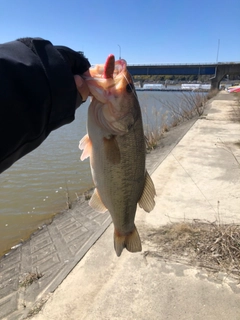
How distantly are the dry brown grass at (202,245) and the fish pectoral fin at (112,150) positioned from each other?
2.02 m

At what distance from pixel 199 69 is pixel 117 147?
57.8 m

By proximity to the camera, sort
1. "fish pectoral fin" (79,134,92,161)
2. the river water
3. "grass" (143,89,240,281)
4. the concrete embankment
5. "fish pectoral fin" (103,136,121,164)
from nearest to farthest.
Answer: "fish pectoral fin" (103,136,121,164), "fish pectoral fin" (79,134,92,161), the concrete embankment, "grass" (143,89,240,281), the river water

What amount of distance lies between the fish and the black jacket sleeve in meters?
0.23

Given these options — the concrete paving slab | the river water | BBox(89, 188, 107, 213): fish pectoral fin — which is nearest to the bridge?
the river water

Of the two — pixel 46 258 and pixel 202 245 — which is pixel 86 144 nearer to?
pixel 202 245

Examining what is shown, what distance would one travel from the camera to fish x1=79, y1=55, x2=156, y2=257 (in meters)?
1.58

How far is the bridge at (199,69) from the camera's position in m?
49.4

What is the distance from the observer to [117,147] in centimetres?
175

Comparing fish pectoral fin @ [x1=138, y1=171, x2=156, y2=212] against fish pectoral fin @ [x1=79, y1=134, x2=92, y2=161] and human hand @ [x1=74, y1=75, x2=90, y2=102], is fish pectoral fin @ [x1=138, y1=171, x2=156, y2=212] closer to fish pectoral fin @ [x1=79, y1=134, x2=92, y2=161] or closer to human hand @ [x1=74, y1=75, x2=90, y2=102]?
fish pectoral fin @ [x1=79, y1=134, x2=92, y2=161]

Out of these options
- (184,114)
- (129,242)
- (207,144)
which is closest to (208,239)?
(129,242)

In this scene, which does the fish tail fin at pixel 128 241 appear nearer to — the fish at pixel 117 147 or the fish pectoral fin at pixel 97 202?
the fish at pixel 117 147

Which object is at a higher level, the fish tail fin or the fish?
the fish


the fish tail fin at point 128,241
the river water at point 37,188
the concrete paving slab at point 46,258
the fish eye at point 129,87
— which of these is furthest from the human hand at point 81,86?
the river water at point 37,188

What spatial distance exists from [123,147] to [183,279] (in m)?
1.93
